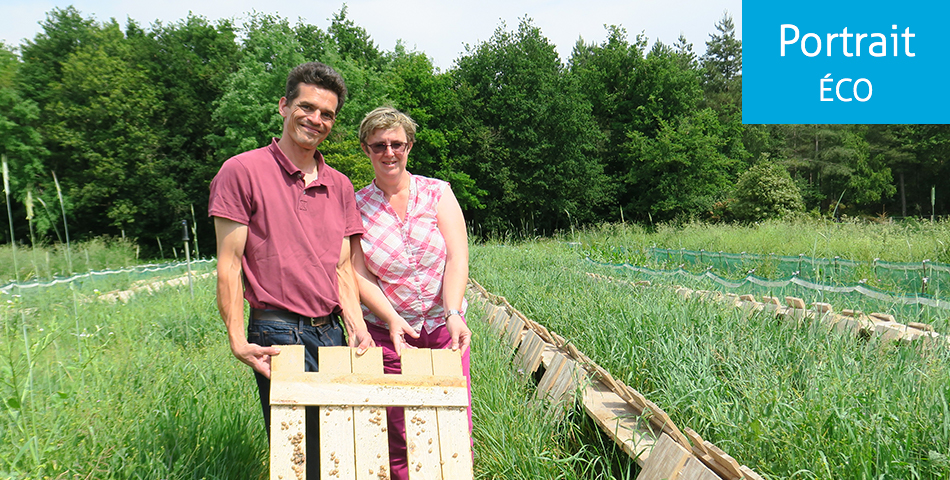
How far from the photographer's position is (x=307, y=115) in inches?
89.2

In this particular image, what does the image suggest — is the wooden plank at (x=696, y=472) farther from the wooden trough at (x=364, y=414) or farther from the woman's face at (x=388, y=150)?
the woman's face at (x=388, y=150)

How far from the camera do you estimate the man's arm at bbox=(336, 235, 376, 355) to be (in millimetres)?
2488

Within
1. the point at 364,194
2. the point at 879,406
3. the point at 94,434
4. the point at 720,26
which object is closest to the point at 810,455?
the point at 879,406

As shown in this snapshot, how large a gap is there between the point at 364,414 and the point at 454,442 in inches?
10.9

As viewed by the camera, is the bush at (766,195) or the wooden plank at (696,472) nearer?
the wooden plank at (696,472)

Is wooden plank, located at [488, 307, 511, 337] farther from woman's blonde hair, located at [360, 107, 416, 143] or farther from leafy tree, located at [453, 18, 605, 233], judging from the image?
leafy tree, located at [453, 18, 605, 233]

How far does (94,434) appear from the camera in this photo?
2605mm

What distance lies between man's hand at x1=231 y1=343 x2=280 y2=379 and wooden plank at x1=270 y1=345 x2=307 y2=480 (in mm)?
210

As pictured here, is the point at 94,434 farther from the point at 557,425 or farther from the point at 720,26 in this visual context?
the point at 720,26

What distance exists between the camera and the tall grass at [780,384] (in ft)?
7.50

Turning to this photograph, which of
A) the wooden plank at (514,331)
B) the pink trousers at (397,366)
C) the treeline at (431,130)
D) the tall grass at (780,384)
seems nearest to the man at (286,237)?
the pink trousers at (397,366)

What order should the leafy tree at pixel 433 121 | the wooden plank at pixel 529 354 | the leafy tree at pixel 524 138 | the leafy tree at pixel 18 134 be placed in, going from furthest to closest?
the leafy tree at pixel 524 138
the leafy tree at pixel 433 121
the leafy tree at pixel 18 134
the wooden plank at pixel 529 354

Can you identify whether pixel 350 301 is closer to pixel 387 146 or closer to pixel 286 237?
pixel 286 237

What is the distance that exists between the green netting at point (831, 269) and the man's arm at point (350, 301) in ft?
13.0
